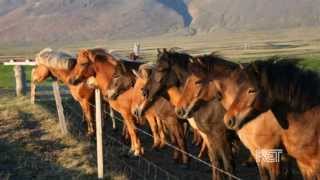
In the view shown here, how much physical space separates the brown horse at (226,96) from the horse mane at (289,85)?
74 cm

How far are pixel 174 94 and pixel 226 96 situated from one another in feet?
6.43

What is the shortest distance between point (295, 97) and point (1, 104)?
11212 mm

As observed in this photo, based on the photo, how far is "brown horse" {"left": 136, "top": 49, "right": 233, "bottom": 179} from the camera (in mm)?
10812

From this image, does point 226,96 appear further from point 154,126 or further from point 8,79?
point 8,79

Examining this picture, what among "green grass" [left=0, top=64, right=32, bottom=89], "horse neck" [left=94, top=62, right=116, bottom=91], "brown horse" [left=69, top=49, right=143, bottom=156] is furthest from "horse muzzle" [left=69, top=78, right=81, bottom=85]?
"green grass" [left=0, top=64, right=32, bottom=89]

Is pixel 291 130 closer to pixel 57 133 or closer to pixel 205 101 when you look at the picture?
pixel 205 101

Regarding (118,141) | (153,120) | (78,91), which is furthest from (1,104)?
(153,120)

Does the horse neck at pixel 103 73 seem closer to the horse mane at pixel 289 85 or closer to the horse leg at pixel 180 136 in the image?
the horse leg at pixel 180 136

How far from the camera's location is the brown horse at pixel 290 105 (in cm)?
812

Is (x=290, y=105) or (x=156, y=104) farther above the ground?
(x=290, y=105)

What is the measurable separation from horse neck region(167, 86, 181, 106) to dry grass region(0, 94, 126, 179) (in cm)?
164

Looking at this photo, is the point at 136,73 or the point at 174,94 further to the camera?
the point at 136,73

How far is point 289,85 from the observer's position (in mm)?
8203

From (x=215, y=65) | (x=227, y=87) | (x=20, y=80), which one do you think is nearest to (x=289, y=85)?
(x=227, y=87)
